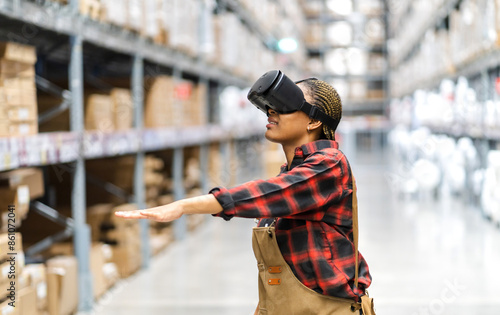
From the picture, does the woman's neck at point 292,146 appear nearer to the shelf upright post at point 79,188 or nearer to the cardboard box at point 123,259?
the shelf upright post at point 79,188

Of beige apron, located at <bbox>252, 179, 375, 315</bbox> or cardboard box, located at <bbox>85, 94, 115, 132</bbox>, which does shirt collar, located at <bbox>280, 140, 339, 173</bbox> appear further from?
→ cardboard box, located at <bbox>85, 94, 115, 132</bbox>

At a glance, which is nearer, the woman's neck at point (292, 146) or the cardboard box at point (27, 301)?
the woman's neck at point (292, 146)

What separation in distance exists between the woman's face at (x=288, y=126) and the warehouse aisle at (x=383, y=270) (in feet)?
9.23

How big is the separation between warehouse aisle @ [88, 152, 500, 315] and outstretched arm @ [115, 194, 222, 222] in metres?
3.01

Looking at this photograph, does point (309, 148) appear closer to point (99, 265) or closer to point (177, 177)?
point (99, 265)

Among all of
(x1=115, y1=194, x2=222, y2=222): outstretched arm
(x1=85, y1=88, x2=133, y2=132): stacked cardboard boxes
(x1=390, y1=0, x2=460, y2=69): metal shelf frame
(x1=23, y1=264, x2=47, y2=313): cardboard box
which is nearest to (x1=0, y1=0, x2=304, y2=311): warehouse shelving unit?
(x1=85, y1=88, x2=133, y2=132): stacked cardboard boxes

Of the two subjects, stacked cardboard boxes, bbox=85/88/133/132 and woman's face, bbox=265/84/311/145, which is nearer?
woman's face, bbox=265/84/311/145

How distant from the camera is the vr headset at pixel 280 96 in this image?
1.56 metres

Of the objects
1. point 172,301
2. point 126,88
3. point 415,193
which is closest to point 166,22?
point 126,88

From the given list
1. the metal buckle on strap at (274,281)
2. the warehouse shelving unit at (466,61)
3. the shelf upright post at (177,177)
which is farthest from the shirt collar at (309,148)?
the shelf upright post at (177,177)

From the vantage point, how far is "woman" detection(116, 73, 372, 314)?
4.91 ft

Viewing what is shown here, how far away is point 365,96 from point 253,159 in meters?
10.1

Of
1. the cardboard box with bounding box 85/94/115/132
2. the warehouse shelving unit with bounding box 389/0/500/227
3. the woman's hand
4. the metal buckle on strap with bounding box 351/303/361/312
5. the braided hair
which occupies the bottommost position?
the metal buckle on strap with bounding box 351/303/361/312

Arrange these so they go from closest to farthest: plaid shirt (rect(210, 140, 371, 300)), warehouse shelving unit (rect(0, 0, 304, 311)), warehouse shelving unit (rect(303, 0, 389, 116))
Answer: plaid shirt (rect(210, 140, 371, 300)) → warehouse shelving unit (rect(0, 0, 304, 311)) → warehouse shelving unit (rect(303, 0, 389, 116))
